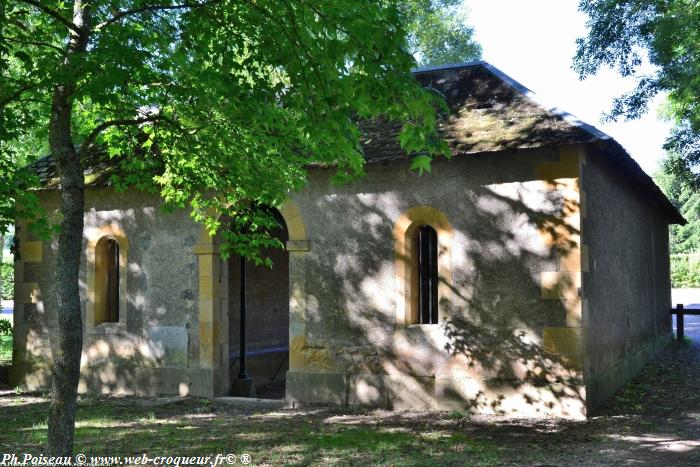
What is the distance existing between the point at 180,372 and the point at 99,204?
326 centimetres

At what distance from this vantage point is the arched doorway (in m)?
13.8

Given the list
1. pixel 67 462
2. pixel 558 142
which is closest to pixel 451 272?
pixel 558 142

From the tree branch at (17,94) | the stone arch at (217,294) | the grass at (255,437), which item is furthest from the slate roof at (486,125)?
the grass at (255,437)

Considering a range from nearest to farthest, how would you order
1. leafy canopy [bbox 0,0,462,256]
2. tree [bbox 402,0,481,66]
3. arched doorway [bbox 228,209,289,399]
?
leafy canopy [bbox 0,0,462,256], arched doorway [bbox 228,209,289,399], tree [bbox 402,0,481,66]

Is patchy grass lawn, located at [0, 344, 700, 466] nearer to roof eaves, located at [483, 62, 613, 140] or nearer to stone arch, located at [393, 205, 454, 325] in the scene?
stone arch, located at [393, 205, 454, 325]

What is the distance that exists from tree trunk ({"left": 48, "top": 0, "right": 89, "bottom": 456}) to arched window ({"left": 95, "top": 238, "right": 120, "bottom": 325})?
623 centimetres

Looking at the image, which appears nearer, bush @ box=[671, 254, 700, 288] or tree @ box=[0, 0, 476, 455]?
tree @ box=[0, 0, 476, 455]

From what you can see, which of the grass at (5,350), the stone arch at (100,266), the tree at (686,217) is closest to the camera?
the stone arch at (100,266)

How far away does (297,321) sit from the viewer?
33.9 feet

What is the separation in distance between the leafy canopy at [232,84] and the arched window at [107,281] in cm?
301

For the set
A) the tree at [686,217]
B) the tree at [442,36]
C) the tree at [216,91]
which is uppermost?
the tree at [442,36]

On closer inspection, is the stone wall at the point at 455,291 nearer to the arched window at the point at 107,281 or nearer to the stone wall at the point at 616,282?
the stone wall at the point at 616,282

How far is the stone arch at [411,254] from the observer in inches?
376

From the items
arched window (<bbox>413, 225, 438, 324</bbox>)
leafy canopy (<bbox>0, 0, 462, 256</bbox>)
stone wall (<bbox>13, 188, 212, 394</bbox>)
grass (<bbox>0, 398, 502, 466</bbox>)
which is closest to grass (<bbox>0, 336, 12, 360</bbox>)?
stone wall (<bbox>13, 188, 212, 394</bbox>)
